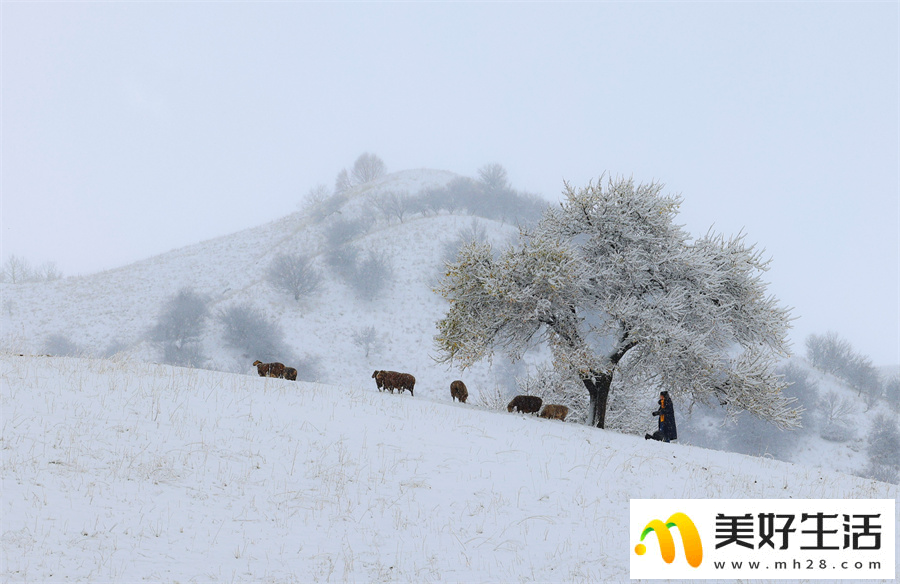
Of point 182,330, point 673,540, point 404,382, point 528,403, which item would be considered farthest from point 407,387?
point 182,330

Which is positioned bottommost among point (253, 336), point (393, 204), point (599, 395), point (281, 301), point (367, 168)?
point (599, 395)

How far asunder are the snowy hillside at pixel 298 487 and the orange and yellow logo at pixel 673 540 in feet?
1.52

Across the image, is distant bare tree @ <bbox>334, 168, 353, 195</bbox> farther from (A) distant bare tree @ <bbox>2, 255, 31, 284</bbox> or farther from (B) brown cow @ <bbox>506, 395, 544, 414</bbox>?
(B) brown cow @ <bbox>506, 395, 544, 414</bbox>

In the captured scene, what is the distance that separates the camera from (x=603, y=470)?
37.0 feet

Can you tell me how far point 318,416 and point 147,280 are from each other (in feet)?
215

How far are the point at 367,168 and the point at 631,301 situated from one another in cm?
12090

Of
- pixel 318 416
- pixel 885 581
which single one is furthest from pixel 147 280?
pixel 885 581

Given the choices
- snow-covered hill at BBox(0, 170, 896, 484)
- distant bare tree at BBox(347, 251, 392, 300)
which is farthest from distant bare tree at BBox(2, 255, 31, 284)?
distant bare tree at BBox(347, 251, 392, 300)

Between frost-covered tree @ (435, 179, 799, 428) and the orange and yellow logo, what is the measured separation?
26.7ft

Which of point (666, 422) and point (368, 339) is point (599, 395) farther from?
point (368, 339)

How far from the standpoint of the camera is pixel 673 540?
8.34 meters

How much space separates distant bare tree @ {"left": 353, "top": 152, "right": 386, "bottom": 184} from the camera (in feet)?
429

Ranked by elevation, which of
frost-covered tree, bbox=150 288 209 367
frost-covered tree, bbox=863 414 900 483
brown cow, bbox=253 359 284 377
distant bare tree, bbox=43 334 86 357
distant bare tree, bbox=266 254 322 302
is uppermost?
distant bare tree, bbox=266 254 322 302

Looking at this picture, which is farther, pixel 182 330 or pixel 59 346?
pixel 182 330
